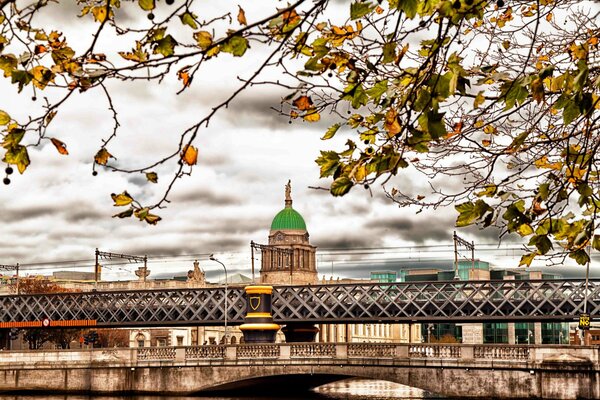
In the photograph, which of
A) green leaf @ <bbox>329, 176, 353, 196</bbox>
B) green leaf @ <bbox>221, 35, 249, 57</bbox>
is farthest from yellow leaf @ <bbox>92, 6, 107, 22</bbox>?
green leaf @ <bbox>329, 176, 353, 196</bbox>

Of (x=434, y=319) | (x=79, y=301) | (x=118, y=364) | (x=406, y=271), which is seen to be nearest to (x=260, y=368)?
(x=118, y=364)

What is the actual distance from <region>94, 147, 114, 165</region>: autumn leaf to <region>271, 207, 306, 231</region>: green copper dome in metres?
136

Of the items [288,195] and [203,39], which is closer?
[203,39]

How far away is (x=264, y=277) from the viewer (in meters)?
146

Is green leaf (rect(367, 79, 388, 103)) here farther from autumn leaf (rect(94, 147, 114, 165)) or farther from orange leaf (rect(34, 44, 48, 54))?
orange leaf (rect(34, 44, 48, 54))

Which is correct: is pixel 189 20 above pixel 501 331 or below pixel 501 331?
above

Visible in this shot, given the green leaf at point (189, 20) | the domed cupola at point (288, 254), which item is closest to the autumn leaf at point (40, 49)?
the green leaf at point (189, 20)

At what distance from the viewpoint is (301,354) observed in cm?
5603

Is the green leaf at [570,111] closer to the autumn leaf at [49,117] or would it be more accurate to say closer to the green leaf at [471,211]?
the green leaf at [471,211]

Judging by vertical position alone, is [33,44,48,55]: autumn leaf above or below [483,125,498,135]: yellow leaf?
below

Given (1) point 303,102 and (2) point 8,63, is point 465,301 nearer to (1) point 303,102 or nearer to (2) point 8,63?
(1) point 303,102

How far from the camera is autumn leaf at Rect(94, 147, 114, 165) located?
737 centimetres

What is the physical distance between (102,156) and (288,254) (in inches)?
5275

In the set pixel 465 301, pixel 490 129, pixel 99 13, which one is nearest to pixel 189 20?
pixel 99 13
